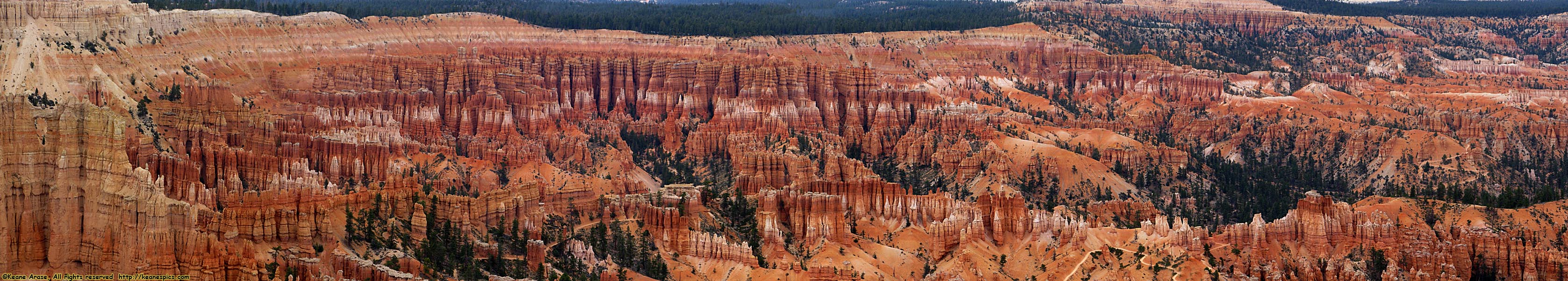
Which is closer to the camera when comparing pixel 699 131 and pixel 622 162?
pixel 622 162

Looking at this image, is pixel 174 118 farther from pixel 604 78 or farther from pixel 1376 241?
pixel 1376 241

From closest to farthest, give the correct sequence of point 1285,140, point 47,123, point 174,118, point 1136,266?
point 47,123, point 1136,266, point 174,118, point 1285,140

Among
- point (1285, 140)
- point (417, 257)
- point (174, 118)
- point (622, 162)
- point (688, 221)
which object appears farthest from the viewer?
point (1285, 140)

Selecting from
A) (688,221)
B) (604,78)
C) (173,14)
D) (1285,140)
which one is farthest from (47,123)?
(1285,140)

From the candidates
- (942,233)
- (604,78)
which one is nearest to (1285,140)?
(604,78)

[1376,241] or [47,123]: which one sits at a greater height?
[47,123]

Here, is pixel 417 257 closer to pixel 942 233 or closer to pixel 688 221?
pixel 688 221
